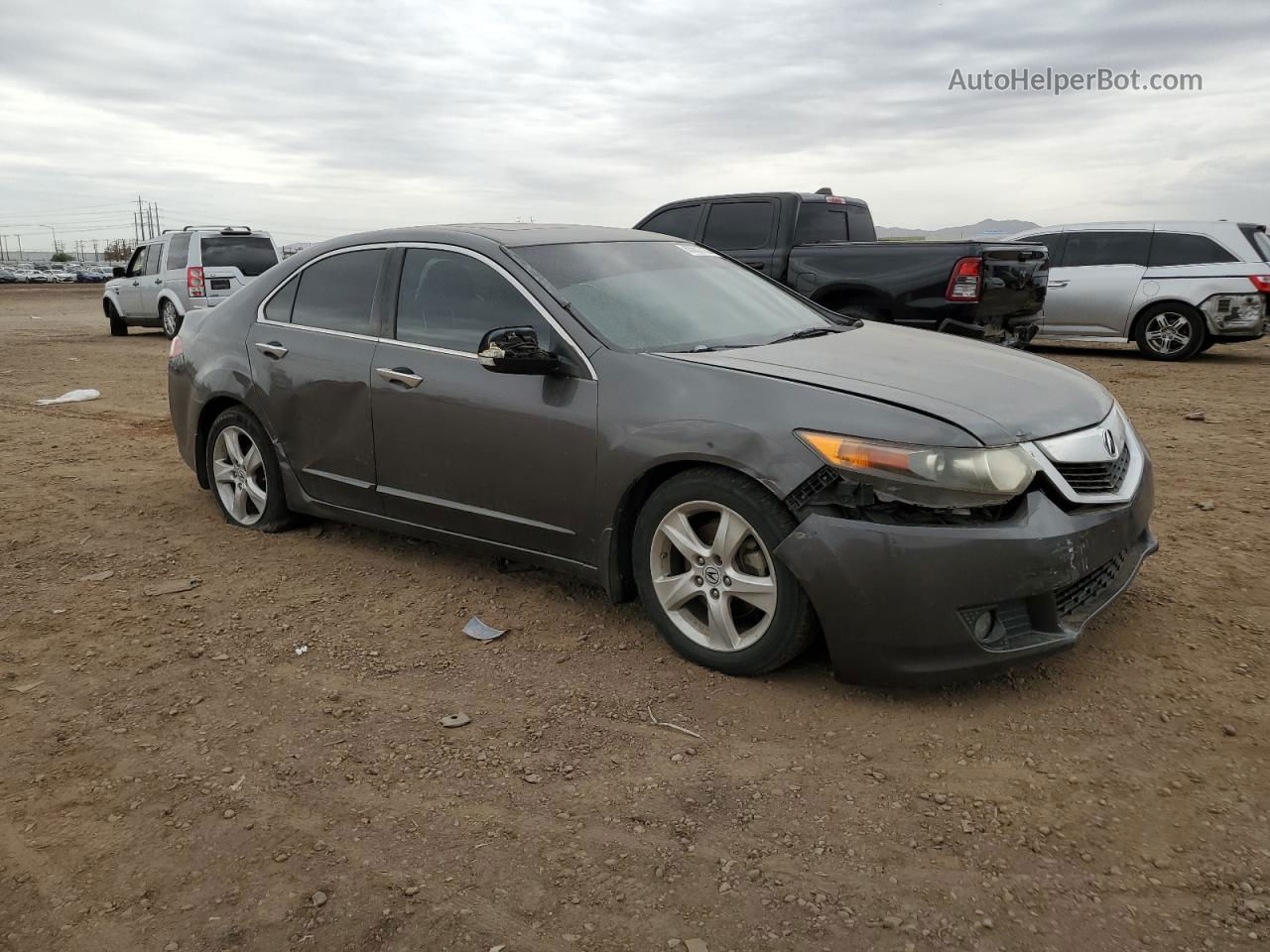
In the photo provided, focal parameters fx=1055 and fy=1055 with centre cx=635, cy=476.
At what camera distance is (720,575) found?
357 centimetres

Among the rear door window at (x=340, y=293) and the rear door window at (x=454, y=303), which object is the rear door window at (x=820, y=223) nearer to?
the rear door window at (x=340, y=293)

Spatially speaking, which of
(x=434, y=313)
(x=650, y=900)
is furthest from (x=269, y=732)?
(x=434, y=313)

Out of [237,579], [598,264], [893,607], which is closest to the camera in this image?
[893,607]

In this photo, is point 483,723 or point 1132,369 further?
point 1132,369

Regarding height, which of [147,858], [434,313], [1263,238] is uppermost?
[1263,238]

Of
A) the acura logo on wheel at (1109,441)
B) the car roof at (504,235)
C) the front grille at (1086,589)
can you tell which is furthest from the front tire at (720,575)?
the car roof at (504,235)

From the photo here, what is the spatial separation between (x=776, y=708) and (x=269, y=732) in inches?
63.8

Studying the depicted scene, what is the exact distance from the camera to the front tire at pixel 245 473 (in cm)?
526

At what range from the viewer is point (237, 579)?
480cm

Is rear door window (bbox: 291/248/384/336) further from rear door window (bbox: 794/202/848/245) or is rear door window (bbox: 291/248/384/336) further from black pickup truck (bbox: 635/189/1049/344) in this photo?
rear door window (bbox: 794/202/848/245)

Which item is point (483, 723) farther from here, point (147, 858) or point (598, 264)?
point (598, 264)

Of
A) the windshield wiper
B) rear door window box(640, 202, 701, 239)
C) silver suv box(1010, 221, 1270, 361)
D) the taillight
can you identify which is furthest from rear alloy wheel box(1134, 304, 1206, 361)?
the windshield wiper

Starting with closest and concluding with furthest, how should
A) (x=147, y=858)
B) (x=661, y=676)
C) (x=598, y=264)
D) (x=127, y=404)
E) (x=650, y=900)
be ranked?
(x=650, y=900)
(x=147, y=858)
(x=661, y=676)
(x=598, y=264)
(x=127, y=404)

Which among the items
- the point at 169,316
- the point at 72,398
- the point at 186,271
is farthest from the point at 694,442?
the point at 169,316
